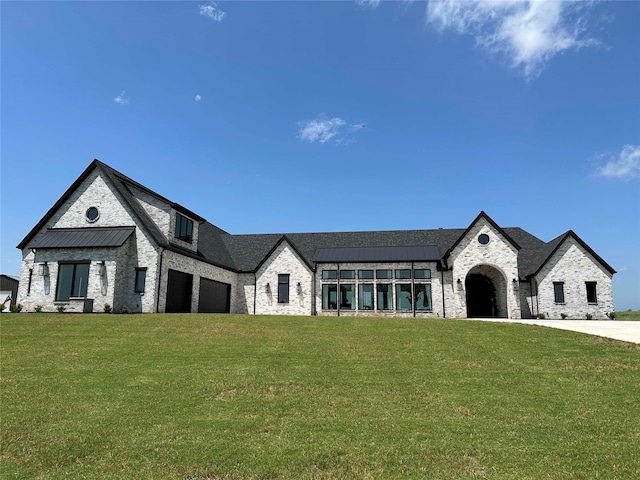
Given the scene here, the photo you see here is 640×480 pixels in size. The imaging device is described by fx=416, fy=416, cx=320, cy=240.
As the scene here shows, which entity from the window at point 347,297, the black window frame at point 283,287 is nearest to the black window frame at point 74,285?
the black window frame at point 283,287

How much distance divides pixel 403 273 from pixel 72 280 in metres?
24.7

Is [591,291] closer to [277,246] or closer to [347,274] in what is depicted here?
[347,274]

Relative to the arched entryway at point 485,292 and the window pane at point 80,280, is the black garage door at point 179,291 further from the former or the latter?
the arched entryway at point 485,292

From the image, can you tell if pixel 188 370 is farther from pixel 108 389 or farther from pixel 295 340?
pixel 295 340

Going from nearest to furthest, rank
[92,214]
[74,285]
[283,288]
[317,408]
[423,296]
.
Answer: [317,408], [74,285], [92,214], [423,296], [283,288]

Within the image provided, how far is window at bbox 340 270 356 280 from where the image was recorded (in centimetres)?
3628

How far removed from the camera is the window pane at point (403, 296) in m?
34.7

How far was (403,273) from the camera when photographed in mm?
35281

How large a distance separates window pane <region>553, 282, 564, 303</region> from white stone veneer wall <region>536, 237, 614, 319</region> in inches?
8.6

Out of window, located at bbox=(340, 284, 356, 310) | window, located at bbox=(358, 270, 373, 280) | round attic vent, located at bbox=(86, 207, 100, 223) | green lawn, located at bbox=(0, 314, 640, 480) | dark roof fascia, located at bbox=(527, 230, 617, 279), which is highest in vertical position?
round attic vent, located at bbox=(86, 207, 100, 223)

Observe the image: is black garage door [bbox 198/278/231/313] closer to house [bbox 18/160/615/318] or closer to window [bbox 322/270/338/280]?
house [bbox 18/160/615/318]

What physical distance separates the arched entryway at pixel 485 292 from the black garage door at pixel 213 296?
21468mm

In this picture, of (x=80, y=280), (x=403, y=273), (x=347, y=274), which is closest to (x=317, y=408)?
(x=80, y=280)

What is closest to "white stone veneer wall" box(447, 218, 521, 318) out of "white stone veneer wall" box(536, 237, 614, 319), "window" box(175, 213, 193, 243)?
"white stone veneer wall" box(536, 237, 614, 319)
